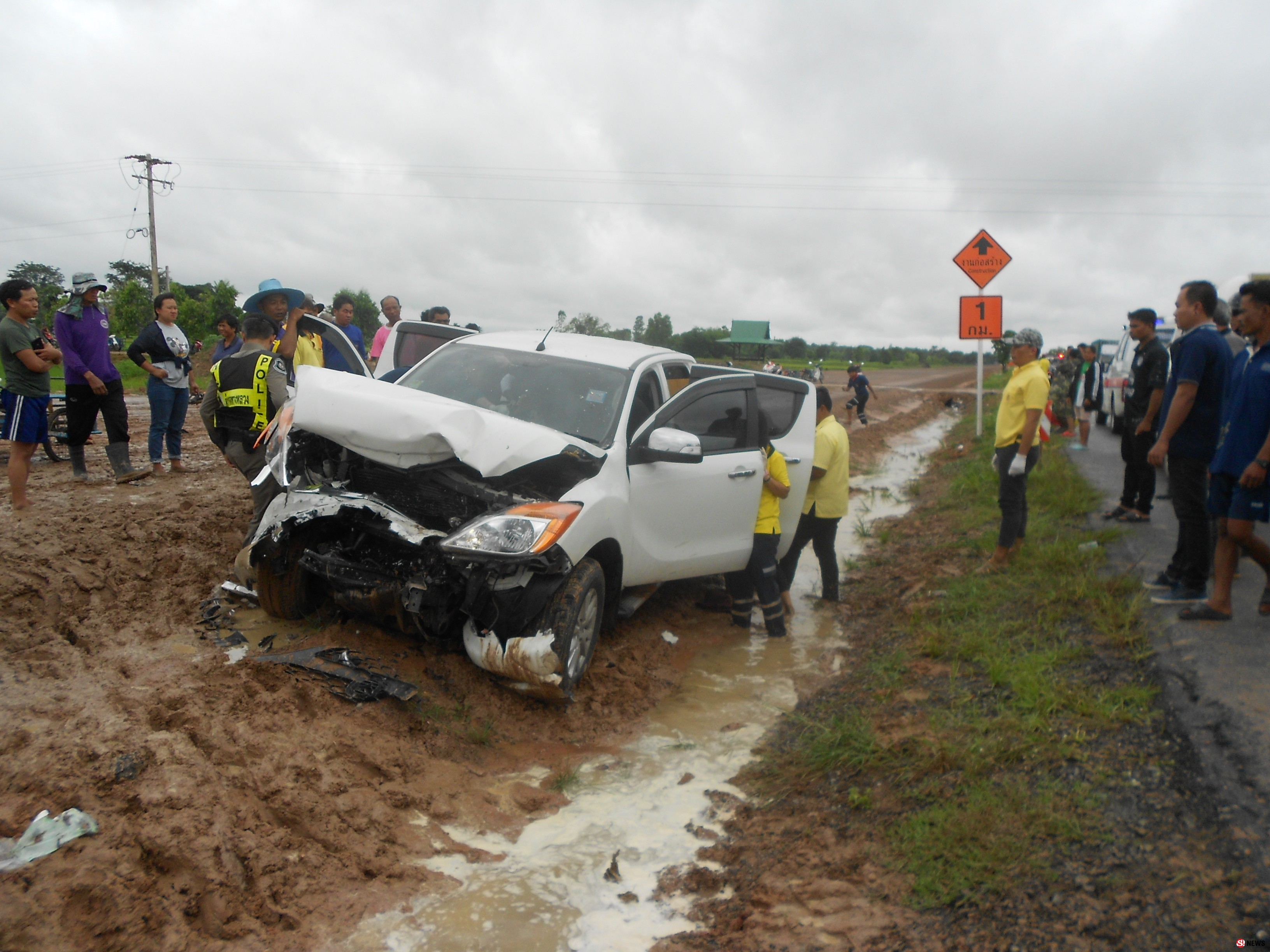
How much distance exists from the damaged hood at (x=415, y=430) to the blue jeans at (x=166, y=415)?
14.5 ft

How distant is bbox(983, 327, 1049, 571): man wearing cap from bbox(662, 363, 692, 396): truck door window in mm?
2333

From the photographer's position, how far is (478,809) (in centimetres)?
356

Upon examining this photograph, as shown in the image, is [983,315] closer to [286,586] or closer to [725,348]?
[286,586]

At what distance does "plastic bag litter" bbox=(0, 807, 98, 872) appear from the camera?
8.32ft

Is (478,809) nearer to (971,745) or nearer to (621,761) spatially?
(621,761)

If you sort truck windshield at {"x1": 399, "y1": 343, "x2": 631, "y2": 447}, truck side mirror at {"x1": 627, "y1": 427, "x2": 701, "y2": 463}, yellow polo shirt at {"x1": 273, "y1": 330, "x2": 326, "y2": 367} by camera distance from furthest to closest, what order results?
yellow polo shirt at {"x1": 273, "y1": 330, "x2": 326, "y2": 367} < truck windshield at {"x1": 399, "y1": 343, "x2": 631, "y2": 447} < truck side mirror at {"x1": 627, "y1": 427, "x2": 701, "y2": 463}

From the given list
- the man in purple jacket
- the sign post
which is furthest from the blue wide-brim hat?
the sign post

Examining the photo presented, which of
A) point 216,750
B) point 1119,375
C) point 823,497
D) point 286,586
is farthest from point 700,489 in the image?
point 1119,375

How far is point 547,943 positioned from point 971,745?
6.80 ft

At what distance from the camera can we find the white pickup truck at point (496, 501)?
397 cm

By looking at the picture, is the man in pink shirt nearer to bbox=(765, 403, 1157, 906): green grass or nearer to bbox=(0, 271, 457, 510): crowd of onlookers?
bbox=(0, 271, 457, 510): crowd of onlookers

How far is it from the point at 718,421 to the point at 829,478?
137 cm

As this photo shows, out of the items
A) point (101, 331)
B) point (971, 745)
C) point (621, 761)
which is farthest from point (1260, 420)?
point (101, 331)

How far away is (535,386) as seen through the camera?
5.16 meters
